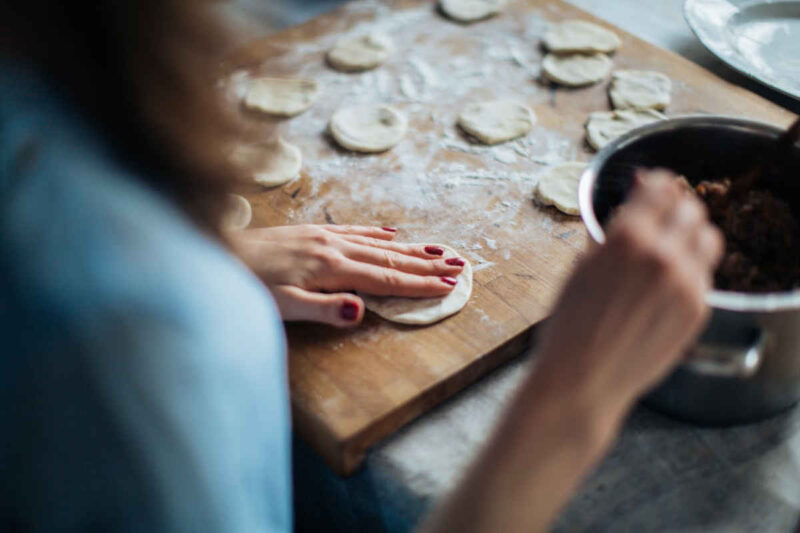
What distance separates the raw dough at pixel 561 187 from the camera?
129cm

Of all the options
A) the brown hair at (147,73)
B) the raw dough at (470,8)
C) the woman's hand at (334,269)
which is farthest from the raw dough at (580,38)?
the brown hair at (147,73)

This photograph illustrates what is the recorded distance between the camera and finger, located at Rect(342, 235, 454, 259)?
1151mm

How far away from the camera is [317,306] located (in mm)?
1038

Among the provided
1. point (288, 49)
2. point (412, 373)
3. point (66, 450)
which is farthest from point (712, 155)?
point (288, 49)

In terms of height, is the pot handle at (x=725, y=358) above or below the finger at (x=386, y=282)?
above

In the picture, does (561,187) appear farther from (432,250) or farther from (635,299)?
(635,299)

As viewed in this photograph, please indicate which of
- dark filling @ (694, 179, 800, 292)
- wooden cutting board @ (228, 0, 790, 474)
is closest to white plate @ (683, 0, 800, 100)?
wooden cutting board @ (228, 0, 790, 474)

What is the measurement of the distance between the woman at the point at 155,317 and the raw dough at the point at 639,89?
1.04m

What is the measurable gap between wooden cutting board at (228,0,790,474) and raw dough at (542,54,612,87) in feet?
0.11

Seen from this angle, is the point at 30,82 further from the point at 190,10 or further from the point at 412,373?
the point at 412,373

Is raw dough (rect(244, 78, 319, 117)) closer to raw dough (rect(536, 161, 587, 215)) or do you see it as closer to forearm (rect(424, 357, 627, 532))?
raw dough (rect(536, 161, 587, 215))

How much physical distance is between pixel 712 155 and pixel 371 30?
1.04 m

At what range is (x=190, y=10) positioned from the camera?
0.62 m

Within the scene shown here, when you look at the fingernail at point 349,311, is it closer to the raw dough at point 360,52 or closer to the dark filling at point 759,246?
the dark filling at point 759,246
